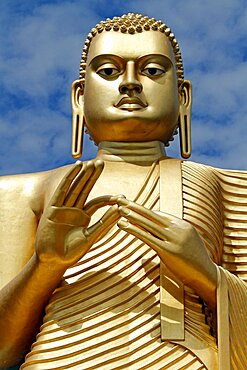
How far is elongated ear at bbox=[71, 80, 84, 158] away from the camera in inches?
309

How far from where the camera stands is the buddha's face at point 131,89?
24.7 feet

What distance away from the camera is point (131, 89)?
750 centimetres

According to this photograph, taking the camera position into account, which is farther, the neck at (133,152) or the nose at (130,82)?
the neck at (133,152)

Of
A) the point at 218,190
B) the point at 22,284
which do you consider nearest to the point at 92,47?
the point at 218,190

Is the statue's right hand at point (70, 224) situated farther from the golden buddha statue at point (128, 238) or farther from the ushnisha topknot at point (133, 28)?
the ushnisha topknot at point (133, 28)

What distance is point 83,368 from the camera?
21.7 ft

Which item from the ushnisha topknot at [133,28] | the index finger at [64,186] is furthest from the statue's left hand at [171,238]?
the ushnisha topknot at [133,28]

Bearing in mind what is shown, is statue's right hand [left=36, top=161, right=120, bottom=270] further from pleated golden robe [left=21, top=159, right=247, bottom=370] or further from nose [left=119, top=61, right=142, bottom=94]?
nose [left=119, top=61, right=142, bottom=94]

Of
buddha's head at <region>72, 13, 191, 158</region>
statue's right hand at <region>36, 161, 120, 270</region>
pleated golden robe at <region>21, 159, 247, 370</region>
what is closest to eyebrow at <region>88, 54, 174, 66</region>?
buddha's head at <region>72, 13, 191, 158</region>

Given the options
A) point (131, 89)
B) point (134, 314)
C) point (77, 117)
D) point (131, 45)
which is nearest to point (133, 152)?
point (131, 89)

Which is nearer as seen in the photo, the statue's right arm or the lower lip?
the statue's right arm

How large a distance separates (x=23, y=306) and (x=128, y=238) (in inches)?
29.7

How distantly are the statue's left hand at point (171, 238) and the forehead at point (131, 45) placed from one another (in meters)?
1.34

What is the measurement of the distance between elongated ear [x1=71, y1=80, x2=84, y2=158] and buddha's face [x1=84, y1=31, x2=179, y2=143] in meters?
0.13
